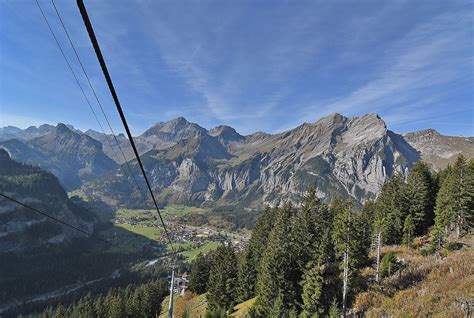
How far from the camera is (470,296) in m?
27.9

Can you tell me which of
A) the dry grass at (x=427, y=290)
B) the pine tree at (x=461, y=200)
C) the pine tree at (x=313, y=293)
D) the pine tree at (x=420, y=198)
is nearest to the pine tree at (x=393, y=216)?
the pine tree at (x=420, y=198)

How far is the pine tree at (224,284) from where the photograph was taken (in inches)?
2726

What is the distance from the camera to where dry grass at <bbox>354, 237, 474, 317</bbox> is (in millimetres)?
28281

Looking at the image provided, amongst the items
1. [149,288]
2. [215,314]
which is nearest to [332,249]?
[215,314]

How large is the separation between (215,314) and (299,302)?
49.8 feet

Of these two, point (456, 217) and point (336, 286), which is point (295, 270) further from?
point (456, 217)

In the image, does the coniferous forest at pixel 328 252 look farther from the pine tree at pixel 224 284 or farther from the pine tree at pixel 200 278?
the pine tree at pixel 200 278

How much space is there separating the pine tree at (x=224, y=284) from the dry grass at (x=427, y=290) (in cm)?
3378

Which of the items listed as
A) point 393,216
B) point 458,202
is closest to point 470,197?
point 458,202

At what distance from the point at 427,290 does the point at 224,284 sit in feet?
154

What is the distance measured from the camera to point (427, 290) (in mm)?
34438

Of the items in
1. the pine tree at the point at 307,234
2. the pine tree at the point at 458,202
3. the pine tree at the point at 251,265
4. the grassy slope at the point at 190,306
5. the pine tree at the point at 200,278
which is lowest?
the grassy slope at the point at 190,306

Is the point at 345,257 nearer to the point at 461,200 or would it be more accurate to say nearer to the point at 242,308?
the point at 242,308

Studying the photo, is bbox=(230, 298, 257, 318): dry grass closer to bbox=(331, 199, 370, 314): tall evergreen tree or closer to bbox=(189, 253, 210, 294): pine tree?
bbox=(331, 199, 370, 314): tall evergreen tree
